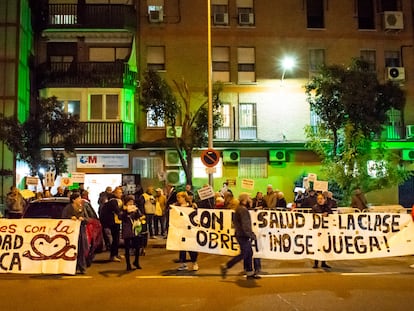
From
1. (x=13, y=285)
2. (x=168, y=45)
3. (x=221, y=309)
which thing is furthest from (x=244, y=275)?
(x=168, y=45)

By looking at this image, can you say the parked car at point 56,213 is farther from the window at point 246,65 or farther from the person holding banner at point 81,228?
the window at point 246,65

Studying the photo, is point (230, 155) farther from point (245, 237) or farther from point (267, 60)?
point (245, 237)

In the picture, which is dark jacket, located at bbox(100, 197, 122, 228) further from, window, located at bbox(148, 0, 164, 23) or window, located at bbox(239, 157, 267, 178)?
window, located at bbox(148, 0, 164, 23)

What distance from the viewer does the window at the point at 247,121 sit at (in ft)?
94.2

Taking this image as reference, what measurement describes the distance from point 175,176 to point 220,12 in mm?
9402

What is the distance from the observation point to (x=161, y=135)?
1112 inches

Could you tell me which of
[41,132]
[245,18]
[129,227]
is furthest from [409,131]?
[129,227]

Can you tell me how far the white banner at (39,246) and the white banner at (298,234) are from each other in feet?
7.28

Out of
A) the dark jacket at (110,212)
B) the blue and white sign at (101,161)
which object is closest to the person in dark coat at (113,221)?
the dark jacket at (110,212)

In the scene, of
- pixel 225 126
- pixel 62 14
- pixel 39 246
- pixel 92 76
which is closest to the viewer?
pixel 39 246

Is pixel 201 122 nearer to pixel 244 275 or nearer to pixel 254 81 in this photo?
pixel 254 81

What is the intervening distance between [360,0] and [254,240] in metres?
22.8

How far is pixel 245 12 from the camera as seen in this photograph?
2944 centimetres

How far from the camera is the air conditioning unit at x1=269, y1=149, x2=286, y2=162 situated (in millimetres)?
28250
